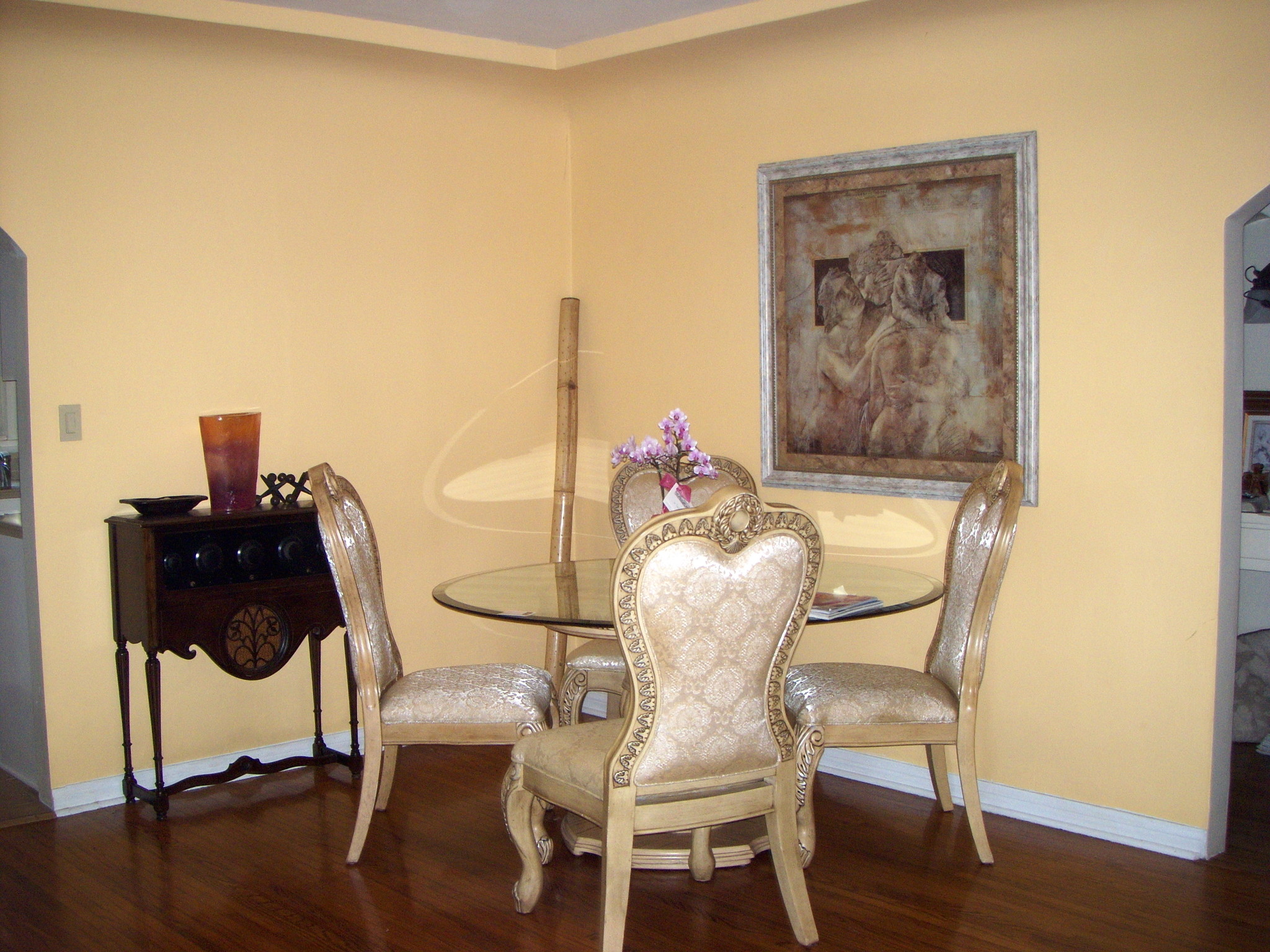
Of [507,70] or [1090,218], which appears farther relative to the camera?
[507,70]

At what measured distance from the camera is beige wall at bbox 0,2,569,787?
3592 mm

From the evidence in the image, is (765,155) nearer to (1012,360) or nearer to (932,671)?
(1012,360)

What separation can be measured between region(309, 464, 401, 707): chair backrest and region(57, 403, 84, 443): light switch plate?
3.36ft

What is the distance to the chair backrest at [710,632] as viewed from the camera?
232 centimetres

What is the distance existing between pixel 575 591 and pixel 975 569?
1.09 metres

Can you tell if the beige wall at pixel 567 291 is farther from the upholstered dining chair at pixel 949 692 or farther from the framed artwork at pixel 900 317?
the upholstered dining chair at pixel 949 692

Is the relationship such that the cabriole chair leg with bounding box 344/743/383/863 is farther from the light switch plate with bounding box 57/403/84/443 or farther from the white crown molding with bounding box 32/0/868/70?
the white crown molding with bounding box 32/0/868/70

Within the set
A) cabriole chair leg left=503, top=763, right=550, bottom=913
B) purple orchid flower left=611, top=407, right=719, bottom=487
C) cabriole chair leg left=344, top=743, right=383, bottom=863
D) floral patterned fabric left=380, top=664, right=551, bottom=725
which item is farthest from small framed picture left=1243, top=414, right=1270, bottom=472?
cabriole chair leg left=344, top=743, right=383, bottom=863

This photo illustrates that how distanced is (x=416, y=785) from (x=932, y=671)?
1.74 metres

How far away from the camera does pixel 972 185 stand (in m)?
3.48

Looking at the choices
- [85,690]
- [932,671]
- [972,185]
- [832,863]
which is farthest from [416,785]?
[972,185]

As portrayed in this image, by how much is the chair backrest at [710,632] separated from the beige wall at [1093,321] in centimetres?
128

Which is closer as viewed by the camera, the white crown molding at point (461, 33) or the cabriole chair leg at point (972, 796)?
the cabriole chair leg at point (972, 796)

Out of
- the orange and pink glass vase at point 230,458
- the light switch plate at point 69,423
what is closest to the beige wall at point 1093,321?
the orange and pink glass vase at point 230,458
